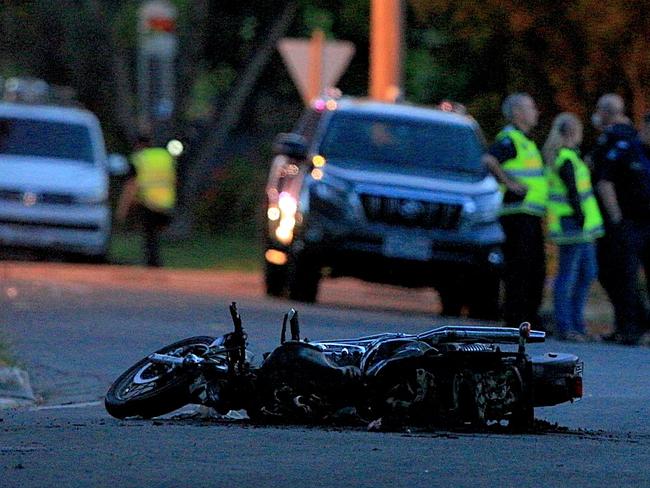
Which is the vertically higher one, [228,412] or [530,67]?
[530,67]

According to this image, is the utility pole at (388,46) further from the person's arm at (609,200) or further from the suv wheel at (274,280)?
the person's arm at (609,200)

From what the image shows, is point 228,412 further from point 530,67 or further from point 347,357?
point 530,67

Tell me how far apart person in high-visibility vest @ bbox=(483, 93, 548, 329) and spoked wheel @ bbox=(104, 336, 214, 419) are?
551 cm

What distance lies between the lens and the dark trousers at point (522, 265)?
14297 mm

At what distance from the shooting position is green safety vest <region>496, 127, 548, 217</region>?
46.9ft

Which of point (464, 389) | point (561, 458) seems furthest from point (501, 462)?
point (464, 389)

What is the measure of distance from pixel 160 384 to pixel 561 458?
6.63 ft

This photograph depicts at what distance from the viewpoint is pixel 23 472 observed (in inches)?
288

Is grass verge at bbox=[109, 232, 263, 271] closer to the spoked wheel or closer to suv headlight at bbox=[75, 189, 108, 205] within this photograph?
suv headlight at bbox=[75, 189, 108, 205]

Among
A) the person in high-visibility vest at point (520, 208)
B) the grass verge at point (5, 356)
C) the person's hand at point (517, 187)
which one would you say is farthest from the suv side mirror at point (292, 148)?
the grass verge at point (5, 356)

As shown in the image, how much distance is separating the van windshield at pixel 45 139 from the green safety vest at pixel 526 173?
9.48m

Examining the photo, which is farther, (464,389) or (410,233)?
(410,233)

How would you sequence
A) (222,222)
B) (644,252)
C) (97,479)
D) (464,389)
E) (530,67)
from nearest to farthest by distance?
(97,479) < (464,389) < (644,252) < (530,67) < (222,222)

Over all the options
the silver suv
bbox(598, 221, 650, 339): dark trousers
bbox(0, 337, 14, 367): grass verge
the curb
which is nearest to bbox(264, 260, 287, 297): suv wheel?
the silver suv
